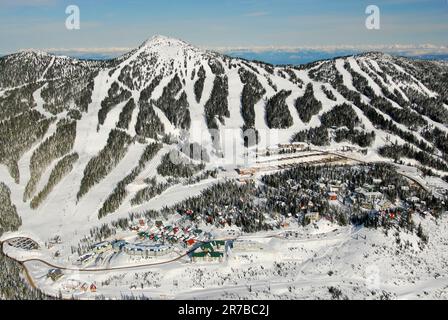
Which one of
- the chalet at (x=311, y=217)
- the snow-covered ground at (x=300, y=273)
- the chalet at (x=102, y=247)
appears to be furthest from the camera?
the chalet at (x=311, y=217)

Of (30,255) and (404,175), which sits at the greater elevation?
(404,175)

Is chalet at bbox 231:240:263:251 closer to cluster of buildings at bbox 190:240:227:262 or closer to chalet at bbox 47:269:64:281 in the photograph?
cluster of buildings at bbox 190:240:227:262

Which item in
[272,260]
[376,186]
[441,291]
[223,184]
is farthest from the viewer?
Answer: [223,184]

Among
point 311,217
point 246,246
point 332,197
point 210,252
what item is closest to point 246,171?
point 332,197

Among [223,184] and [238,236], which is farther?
[223,184]

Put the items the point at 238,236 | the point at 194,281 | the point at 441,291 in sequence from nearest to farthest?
the point at 441,291, the point at 194,281, the point at 238,236

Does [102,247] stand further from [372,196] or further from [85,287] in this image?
[372,196]

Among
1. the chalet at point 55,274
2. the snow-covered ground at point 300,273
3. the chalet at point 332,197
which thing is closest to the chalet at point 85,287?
the snow-covered ground at point 300,273

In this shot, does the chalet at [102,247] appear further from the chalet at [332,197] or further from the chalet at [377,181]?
the chalet at [377,181]

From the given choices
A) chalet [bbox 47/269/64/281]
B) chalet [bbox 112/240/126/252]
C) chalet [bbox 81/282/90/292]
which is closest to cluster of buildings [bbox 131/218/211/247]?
chalet [bbox 112/240/126/252]

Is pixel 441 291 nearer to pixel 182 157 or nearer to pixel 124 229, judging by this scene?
pixel 124 229

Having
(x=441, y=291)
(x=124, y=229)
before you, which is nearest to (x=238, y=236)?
(x=124, y=229)
